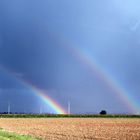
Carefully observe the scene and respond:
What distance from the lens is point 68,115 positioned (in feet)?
540

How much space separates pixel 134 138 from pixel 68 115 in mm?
121584

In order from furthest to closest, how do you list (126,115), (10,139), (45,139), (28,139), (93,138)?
1. (126,115)
2. (93,138)
3. (45,139)
4. (28,139)
5. (10,139)

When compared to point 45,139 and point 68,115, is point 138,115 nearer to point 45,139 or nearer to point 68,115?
point 68,115

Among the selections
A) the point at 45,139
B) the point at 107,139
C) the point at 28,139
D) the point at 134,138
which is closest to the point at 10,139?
the point at 28,139

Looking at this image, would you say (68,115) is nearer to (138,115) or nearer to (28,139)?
(138,115)

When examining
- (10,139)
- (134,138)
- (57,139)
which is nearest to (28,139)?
(10,139)

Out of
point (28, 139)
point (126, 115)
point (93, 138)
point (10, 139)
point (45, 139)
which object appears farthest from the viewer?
point (126, 115)

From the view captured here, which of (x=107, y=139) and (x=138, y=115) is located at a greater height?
(x=138, y=115)

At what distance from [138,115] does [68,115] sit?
27.0m

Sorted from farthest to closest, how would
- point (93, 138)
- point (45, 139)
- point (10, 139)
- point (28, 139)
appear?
point (93, 138), point (45, 139), point (28, 139), point (10, 139)

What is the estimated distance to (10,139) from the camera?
33.4 meters

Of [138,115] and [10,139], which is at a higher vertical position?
[138,115]

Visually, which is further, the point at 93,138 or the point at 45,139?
the point at 93,138

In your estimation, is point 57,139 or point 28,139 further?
point 57,139
